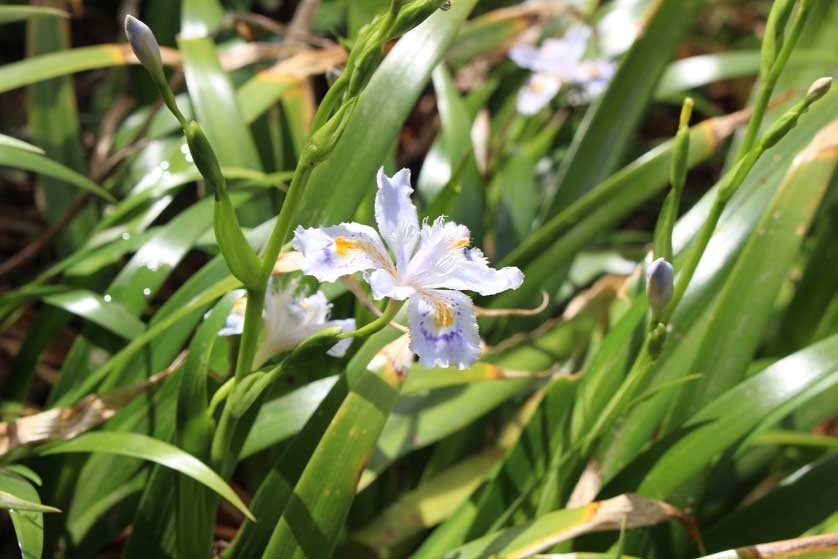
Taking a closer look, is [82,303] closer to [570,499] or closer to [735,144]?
[570,499]

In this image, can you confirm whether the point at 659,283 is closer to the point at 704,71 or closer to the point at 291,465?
the point at 291,465

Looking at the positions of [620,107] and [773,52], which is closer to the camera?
[773,52]

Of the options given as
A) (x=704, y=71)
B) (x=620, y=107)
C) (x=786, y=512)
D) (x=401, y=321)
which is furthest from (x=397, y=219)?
(x=704, y=71)

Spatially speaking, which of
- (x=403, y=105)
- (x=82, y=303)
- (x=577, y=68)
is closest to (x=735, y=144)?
(x=577, y=68)

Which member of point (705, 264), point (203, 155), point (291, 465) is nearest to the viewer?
point (203, 155)

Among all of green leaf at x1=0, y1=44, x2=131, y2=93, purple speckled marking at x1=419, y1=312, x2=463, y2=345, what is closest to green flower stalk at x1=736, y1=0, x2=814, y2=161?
purple speckled marking at x1=419, y1=312, x2=463, y2=345

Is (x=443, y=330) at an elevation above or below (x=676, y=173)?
below

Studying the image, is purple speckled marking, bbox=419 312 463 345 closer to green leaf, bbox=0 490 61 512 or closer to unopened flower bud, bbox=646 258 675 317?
unopened flower bud, bbox=646 258 675 317
